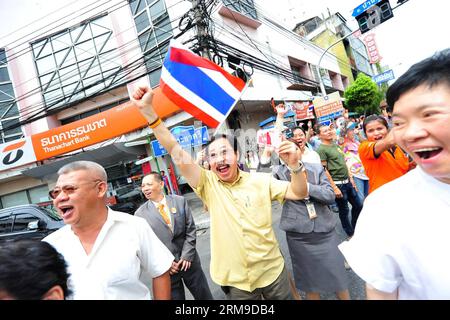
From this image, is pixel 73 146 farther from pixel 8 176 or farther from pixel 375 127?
pixel 375 127

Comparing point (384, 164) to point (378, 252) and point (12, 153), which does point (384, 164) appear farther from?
point (12, 153)

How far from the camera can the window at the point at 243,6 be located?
1226 cm

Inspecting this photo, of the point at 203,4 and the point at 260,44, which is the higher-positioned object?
the point at 260,44

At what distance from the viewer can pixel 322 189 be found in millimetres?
2029

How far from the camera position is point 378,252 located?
798 millimetres

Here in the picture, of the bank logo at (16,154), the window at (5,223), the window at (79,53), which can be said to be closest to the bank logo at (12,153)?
the bank logo at (16,154)

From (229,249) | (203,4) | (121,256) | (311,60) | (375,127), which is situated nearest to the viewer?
(121,256)

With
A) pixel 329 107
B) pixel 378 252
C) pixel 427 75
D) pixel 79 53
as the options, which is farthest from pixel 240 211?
pixel 79 53

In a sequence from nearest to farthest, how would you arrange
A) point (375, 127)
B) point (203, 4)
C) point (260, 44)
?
point (375, 127), point (203, 4), point (260, 44)

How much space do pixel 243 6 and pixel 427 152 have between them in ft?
49.2

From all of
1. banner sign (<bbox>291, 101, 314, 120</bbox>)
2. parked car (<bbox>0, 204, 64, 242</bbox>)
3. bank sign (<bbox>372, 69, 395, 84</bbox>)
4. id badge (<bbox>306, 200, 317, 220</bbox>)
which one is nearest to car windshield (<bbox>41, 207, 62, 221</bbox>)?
parked car (<bbox>0, 204, 64, 242</bbox>)

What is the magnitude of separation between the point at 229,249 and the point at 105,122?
967cm
